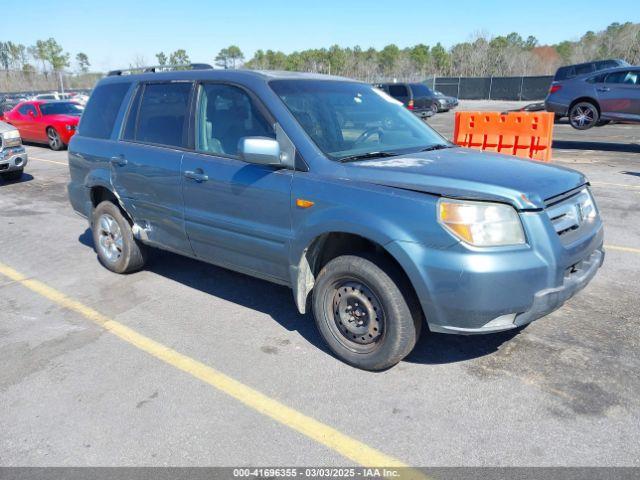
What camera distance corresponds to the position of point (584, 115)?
47.1 ft

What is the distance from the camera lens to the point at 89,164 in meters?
5.41

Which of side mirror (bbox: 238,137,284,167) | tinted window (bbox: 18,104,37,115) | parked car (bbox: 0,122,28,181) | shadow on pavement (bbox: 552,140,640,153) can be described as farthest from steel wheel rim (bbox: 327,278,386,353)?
tinted window (bbox: 18,104,37,115)

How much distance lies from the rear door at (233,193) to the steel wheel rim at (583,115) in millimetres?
12891

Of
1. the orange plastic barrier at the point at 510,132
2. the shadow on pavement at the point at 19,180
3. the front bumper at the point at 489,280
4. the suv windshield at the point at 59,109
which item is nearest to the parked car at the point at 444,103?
the suv windshield at the point at 59,109

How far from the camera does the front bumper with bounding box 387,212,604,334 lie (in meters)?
2.97

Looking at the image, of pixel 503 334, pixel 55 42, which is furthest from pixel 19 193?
pixel 55 42

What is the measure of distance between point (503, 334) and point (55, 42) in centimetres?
11141

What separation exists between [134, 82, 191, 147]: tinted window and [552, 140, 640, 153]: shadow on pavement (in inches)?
497

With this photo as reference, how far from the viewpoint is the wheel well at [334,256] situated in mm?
3330

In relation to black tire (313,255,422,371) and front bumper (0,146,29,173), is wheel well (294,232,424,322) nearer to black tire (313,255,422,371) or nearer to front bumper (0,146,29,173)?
black tire (313,255,422,371)

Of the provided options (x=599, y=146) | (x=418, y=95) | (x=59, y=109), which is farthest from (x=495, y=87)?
(x=59, y=109)

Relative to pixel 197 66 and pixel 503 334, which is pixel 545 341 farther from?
pixel 197 66

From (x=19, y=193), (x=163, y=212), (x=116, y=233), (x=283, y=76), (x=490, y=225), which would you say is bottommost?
(x=19, y=193)

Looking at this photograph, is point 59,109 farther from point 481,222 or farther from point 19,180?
point 481,222
